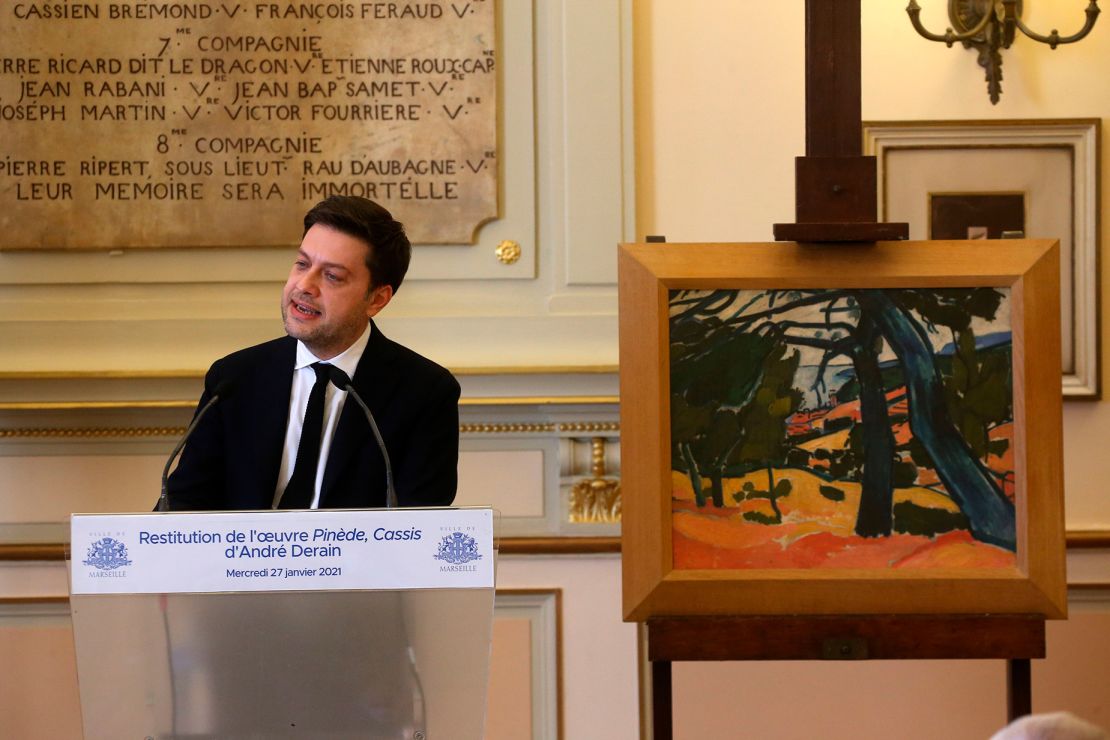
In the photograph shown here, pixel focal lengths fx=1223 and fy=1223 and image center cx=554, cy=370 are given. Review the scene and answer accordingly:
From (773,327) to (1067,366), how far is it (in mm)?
1482

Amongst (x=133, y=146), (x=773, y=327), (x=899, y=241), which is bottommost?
(x=773, y=327)

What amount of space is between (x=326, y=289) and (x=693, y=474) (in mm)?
799

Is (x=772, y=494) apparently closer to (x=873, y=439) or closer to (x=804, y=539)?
(x=804, y=539)

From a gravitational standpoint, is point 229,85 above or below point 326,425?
above

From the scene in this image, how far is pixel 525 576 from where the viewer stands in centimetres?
346

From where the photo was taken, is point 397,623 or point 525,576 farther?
point 525,576

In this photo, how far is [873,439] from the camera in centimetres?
241

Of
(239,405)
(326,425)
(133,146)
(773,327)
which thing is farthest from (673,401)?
(133,146)

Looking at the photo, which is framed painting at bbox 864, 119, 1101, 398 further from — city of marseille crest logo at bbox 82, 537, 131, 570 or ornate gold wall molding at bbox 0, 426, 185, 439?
city of marseille crest logo at bbox 82, 537, 131, 570

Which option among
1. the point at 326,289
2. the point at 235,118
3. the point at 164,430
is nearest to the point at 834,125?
the point at 326,289

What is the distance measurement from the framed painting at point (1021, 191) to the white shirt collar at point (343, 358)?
5.64 feet

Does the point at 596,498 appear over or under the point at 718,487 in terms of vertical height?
under

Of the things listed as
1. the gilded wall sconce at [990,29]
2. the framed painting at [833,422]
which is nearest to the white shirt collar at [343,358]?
the framed painting at [833,422]

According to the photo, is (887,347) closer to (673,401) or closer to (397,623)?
(673,401)
